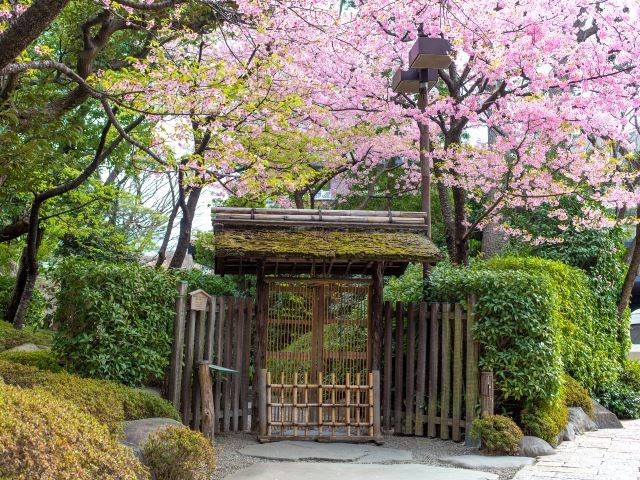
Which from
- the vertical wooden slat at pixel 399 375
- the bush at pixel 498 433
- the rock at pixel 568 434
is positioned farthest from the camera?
the vertical wooden slat at pixel 399 375

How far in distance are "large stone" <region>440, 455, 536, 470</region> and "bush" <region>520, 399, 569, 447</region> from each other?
84 cm

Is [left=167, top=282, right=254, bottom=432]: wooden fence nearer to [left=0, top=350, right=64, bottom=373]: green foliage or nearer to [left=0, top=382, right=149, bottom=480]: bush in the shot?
[left=0, top=350, right=64, bottom=373]: green foliage

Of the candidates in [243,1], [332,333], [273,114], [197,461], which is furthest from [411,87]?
[197,461]

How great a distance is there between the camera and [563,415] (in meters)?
10.3

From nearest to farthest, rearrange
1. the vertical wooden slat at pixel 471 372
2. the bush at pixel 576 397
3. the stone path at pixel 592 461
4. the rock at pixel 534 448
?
the stone path at pixel 592 461 → the rock at pixel 534 448 → the vertical wooden slat at pixel 471 372 → the bush at pixel 576 397

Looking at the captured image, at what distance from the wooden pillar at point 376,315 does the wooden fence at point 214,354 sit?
5.52ft

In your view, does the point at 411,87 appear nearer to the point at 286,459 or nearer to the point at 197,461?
the point at 286,459

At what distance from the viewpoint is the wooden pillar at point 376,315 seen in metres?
10.2

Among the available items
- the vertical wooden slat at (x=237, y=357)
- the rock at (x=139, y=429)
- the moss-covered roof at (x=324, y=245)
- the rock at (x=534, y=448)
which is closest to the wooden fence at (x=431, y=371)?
the rock at (x=534, y=448)

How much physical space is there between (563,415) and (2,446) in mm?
8130

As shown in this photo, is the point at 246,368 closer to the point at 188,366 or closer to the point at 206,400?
the point at 188,366

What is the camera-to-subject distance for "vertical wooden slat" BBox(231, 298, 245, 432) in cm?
1030

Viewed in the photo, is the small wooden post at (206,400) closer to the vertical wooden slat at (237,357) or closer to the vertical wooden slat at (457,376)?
the vertical wooden slat at (237,357)

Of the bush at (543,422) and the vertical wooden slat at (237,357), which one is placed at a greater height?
the vertical wooden slat at (237,357)
